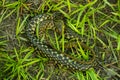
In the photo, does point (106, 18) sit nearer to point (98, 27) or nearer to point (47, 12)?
point (98, 27)

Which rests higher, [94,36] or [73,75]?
[94,36]

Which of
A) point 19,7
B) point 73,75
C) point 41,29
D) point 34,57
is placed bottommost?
point 73,75

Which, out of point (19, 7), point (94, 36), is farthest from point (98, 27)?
point (19, 7)
